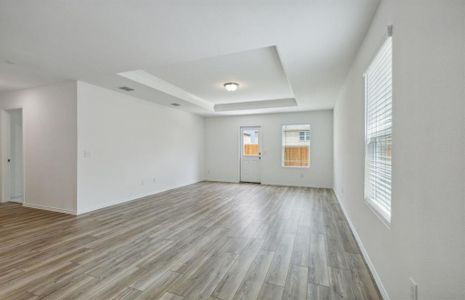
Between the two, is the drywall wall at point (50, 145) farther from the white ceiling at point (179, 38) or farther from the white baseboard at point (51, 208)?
the white ceiling at point (179, 38)

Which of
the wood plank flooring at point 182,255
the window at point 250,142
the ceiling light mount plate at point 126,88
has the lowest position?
the wood plank flooring at point 182,255

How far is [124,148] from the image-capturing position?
16.6 ft

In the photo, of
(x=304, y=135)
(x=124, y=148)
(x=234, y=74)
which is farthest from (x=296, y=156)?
(x=124, y=148)

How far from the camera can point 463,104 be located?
33.8 inches

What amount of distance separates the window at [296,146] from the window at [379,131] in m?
4.86

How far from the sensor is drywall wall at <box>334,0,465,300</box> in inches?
35.3

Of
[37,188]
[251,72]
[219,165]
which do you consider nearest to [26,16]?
[251,72]

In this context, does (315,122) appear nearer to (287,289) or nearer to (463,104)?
(287,289)

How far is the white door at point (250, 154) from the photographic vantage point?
789cm

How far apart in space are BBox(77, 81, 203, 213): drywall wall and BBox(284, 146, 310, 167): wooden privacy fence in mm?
3391

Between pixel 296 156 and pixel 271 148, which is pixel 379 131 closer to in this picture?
pixel 296 156

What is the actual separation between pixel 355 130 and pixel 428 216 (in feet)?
6.90

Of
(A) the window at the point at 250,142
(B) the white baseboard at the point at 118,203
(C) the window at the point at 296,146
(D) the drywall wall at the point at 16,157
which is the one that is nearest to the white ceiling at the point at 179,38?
(D) the drywall wall at the point at 16,157

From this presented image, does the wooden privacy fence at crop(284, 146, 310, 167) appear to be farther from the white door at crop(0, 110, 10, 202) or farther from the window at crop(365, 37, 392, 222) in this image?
the white door at crop(0, 110, 10, 202)
